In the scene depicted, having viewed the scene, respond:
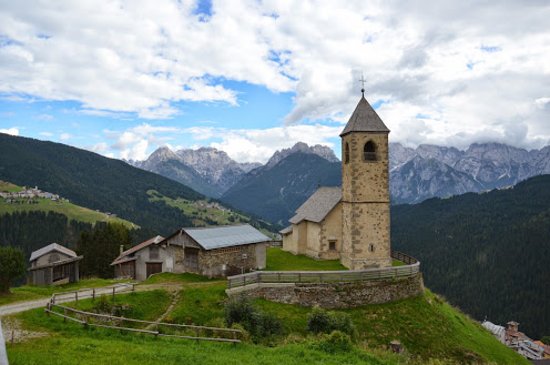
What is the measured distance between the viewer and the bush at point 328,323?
992 inches

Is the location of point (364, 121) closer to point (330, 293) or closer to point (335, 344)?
point (330, 293)

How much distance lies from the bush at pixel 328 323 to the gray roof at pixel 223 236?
42.4ft

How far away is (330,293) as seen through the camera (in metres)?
33.5

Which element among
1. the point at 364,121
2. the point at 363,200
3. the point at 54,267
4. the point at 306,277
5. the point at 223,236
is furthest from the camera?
the point at 54,267

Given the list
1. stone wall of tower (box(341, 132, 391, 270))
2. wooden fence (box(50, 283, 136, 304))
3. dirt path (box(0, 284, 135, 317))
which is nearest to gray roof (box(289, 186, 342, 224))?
stone wall of tower (box(341, 132, 391, 270))

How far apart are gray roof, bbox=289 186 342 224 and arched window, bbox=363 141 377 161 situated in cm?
588

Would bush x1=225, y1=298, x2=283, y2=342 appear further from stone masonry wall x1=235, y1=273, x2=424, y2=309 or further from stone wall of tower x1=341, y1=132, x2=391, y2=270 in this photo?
stone wall of tower x1=341, y1=132, x2=391, y2=270

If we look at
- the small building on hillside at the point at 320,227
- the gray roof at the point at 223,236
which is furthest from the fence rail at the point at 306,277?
the small building on hillside at the point at 320,227

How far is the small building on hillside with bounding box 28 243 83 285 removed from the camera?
4812cm

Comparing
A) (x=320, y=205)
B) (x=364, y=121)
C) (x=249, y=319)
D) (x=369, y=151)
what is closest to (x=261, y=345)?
(x=249, y=319)

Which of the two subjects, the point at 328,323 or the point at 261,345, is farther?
the point at 328,323

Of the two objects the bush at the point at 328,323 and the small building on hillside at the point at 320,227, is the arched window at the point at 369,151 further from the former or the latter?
the bush at the point at 328,323

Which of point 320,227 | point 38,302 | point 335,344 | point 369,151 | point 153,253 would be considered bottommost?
point 335,344

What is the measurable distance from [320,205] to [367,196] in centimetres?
761
